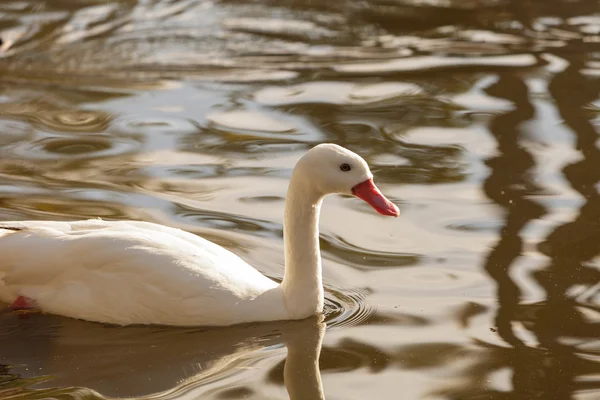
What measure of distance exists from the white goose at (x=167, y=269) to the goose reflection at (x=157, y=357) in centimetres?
9

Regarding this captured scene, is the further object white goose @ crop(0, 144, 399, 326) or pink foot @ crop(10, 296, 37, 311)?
pink foot @ crop(10, 296, 37, 311)

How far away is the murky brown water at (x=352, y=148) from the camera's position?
19.1 ft

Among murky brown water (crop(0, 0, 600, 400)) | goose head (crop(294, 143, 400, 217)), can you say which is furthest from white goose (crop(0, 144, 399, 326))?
murky brown water (crop(0, 0, 600, 400))

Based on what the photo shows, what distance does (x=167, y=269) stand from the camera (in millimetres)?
6078

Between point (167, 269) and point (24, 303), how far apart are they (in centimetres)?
86

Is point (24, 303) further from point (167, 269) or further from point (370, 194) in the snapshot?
point (370, 194)

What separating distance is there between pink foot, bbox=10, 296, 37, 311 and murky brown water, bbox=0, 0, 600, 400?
0.09m

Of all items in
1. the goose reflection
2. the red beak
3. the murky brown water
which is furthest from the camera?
the red beak

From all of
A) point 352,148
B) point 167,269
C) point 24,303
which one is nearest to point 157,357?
point 167,269

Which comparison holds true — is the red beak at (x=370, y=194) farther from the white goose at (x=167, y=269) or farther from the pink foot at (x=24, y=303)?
the pink foot at (x=24, y=303)

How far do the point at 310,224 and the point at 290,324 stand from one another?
1.87 feet

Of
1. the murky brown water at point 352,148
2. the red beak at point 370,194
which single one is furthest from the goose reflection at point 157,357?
the red beak at point 370,194

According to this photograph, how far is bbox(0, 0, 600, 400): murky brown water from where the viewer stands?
5.81 meters

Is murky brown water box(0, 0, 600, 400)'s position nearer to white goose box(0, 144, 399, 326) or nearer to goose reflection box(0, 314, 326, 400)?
goose reflection box(0, 314, 326, 400)
